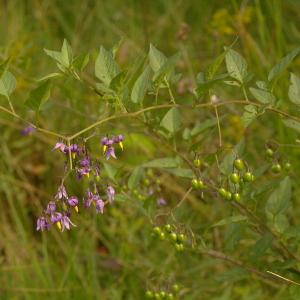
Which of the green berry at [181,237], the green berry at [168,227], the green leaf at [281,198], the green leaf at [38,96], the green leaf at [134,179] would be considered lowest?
the green berry at [181,237]

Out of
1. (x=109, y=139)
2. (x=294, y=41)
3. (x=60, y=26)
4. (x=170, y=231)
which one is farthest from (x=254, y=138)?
(x=60, y=26)

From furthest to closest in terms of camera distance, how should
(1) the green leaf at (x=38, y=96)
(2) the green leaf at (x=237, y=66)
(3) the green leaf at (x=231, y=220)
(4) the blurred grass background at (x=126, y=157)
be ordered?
(4) the blurred grass background at (x=126, y=157), (3) the green leaf at (x=231, y=220), (2) the green leaf at (x=237, y=66), (1) the green leaf at (x=38, y=96)

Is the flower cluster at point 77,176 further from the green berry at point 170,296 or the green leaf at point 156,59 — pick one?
the green berry at point 170,296

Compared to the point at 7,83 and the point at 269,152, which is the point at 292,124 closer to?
the point at 269,152

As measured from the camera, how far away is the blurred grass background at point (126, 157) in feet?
7.75

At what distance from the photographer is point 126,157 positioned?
3.10 meters

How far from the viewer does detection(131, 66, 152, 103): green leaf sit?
1.43 meters

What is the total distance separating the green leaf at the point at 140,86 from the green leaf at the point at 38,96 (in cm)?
18

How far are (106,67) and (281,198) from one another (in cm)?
56

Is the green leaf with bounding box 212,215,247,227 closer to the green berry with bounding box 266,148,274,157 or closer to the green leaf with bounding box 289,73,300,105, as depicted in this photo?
the green berry with bounding box 266,148,274,157

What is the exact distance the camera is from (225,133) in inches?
115

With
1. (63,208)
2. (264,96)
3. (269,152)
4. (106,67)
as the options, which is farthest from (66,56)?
(269,152)

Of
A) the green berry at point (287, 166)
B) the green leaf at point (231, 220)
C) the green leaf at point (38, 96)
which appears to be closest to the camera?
the green leaf at point (38, 96)

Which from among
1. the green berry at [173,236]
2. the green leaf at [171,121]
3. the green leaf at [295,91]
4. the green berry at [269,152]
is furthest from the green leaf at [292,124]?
the green berry at [173,236]
